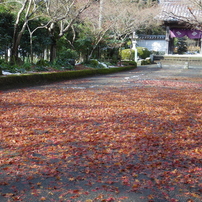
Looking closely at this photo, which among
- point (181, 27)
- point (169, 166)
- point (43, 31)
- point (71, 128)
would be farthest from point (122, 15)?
point (169, 166)

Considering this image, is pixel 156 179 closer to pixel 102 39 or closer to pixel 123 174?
pixel 123 174

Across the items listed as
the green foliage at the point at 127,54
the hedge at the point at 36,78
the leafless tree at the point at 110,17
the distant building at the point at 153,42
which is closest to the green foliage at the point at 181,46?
the distant building at the point at 153,42

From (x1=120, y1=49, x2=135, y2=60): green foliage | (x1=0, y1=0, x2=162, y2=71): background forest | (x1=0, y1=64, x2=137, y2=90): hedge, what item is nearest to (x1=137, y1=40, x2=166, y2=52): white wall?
(x1=120, y1=49, x2=135, y2=60): green foliage

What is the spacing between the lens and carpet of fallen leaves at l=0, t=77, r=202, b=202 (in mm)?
2566

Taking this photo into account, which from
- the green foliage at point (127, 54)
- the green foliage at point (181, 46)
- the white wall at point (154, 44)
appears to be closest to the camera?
the green foliage at point (127, 54)

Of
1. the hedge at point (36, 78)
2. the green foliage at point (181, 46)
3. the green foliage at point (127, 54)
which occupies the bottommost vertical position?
the hedge at point (36, 78)

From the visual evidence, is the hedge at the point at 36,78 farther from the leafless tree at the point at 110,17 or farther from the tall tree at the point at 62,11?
the leafless tree at the point at 110,17

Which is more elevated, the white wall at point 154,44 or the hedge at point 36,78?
the white wall at point 154,44

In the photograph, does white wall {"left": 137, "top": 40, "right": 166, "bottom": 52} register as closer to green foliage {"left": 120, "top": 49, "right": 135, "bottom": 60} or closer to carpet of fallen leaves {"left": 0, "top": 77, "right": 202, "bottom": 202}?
green foliage {"left": 120, "top": 49, "right": 135, "bottom": 60}

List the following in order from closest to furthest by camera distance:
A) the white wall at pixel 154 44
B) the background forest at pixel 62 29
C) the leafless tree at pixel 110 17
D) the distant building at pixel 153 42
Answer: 1. the background forest at pixel 62 29
2. the leafless tree at pixel 110 17
3. the distant building at pixel 153 42
4. the white wall at pixel 154 44

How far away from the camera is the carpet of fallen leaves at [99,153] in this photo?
2.57 meters

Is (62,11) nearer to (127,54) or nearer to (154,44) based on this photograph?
(127,54)

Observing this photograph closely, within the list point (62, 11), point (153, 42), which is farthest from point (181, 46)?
point (62, 11)

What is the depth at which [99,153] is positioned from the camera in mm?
3566
